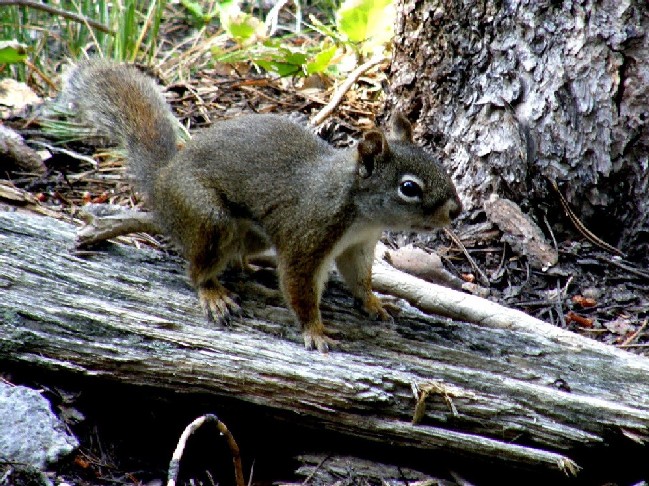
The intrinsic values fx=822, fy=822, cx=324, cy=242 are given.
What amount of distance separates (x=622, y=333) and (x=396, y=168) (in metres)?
1.44

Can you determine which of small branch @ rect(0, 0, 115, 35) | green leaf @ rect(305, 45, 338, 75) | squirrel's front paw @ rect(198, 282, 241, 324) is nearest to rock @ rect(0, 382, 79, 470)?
squirrel's front paw @ rect(198, 282, 241, 324)

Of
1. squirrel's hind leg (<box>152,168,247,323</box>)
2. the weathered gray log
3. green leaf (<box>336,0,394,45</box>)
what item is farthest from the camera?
green leaf (<box>336,0,394,45</box>)

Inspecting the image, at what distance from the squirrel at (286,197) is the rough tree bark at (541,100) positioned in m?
0.98

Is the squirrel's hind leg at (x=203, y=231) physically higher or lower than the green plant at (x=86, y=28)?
lower

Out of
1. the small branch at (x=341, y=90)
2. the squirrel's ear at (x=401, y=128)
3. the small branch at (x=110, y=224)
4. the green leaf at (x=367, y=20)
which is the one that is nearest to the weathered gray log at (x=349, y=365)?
the small branch at (x=110, y=224)

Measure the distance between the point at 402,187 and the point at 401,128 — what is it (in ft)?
1.10

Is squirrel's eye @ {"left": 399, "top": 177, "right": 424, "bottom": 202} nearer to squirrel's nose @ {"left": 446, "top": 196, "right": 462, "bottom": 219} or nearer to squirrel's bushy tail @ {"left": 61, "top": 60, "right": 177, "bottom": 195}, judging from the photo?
squirrel's nose @ {"left": 446, "top": 196, "right": 462, "bottom": 219}

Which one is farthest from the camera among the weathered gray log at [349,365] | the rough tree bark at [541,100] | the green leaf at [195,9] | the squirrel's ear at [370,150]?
the green leaf at [195,9]

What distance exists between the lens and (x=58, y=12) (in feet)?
18.8

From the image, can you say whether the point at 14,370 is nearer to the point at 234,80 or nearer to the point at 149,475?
the point at 149,475

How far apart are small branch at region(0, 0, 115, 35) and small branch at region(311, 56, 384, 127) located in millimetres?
1777

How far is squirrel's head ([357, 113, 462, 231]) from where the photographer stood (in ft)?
11.0

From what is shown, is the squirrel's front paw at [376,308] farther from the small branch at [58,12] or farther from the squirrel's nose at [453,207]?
the small branch at [58,12]

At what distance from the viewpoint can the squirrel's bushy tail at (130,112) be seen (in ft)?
12.9
